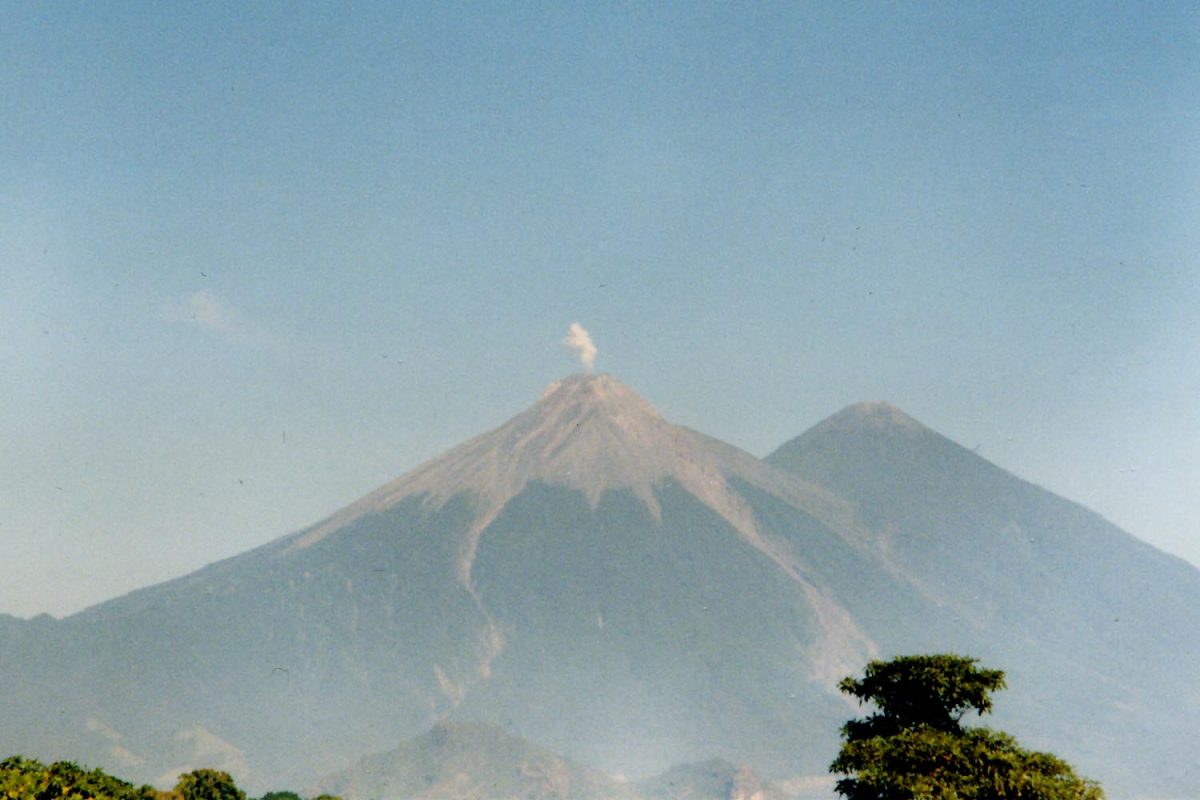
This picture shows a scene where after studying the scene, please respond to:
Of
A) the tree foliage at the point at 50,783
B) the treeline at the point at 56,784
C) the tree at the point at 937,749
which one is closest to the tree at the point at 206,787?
the treeline at the point at 56,784

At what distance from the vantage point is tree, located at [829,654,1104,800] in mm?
37094

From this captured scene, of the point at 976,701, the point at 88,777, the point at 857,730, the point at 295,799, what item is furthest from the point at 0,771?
the point at 295,799

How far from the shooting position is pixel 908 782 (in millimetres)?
38719

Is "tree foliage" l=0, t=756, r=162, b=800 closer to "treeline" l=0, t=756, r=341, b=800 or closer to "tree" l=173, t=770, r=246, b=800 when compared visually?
"treeline" l=0, t=756, r=341, b=800

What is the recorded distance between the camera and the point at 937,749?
39.7m

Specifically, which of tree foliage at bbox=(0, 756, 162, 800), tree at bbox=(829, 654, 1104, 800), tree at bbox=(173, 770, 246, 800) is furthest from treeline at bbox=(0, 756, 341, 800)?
tree at bbox=(829, 654, 1104, 800)

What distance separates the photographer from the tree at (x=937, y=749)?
122 feet

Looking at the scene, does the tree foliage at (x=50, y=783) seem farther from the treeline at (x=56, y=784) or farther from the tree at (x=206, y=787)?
the tree at (x=206, y=787)

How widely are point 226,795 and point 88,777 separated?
33546mm

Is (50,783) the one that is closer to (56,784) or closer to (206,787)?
(56,784)

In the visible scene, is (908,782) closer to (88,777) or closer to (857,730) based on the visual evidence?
(857,730)

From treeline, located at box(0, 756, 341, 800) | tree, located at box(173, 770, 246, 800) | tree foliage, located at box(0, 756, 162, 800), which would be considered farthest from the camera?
tree, located at box(173, 770, 246, 800)

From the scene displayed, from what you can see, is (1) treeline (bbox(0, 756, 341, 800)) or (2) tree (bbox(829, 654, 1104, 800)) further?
(1) treeline (bbox(0, 756, 341, 800))

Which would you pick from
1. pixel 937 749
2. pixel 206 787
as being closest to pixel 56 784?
pixel 937 749
